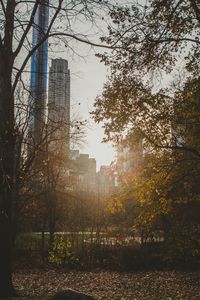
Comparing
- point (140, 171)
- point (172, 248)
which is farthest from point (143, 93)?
point (172, 248)

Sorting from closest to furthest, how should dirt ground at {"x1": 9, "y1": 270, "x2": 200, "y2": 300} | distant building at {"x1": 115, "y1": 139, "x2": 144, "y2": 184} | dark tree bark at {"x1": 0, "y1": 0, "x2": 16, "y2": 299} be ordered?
dark tree bark at {"x1": 0, "y1": 0, "x2": 16, "y2": 299} → dirt ground at {"x1": 9, "y1": 270, "x2": 200, "y2": 300} → distant building at {"x1": 115, "y1": 139, "x2": 144, "y2": 184}

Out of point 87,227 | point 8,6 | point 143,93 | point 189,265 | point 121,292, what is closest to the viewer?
point 8,6

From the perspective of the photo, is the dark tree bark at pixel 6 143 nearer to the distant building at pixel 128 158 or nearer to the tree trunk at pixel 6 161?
the tree trunk at pixel 6 161

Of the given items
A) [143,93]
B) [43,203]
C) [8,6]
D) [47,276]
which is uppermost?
[8,6]

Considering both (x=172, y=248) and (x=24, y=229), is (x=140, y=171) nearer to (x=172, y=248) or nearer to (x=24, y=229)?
(x=172, y=248)

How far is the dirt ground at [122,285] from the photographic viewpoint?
1410cm

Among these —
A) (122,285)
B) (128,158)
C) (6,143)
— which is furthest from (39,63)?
(122,285)

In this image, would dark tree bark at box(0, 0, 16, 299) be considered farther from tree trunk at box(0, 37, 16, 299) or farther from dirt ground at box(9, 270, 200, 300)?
dirt ground at box(9, 270, 200, 300)

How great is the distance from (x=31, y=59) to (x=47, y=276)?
1176 cm

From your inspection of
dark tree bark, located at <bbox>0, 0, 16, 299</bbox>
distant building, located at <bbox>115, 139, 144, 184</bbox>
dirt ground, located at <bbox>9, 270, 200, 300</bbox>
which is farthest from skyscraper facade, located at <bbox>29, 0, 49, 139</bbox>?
dirt ground, located at <bbox>9, 270, 200, 300</bbox>

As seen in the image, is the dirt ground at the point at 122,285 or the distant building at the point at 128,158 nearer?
the dirt ground at the point at 122,285

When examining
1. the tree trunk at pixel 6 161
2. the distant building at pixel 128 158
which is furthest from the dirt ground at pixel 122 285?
the distant building at pixel 128 158

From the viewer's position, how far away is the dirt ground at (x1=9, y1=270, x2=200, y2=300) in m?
14.1

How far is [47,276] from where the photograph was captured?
20.5 meters
